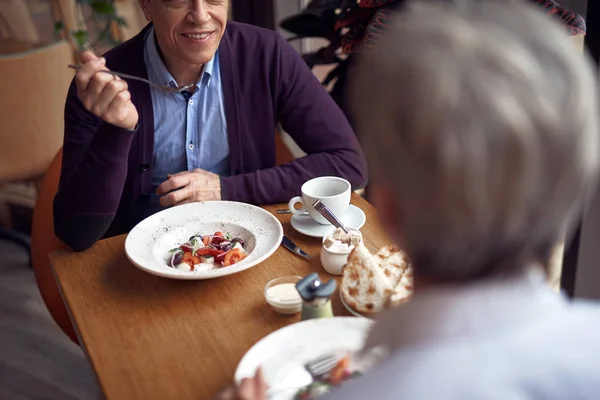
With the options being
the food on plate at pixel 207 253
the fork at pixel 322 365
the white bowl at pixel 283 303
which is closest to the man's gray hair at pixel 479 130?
the fork at pixel 322 365

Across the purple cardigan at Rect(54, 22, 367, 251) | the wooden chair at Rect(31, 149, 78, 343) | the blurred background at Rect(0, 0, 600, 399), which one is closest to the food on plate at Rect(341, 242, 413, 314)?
the purple cardigan at Rect(54, 22, 367, 251)

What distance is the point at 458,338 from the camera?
53 cm

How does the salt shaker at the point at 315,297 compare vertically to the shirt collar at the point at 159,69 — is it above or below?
below

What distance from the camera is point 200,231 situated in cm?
135

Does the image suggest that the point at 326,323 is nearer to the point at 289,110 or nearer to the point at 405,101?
the point at 405,101

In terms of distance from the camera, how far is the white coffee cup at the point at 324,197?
130cm

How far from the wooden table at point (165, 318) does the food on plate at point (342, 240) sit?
57 millimetres

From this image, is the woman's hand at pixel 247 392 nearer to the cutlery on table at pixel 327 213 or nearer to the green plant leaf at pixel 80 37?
the cutlery on table at pixel 327 213

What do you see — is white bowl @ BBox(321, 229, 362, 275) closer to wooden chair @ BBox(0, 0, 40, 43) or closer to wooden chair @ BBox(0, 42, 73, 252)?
wooden chair @ BBox(0, 42, 73, 252)

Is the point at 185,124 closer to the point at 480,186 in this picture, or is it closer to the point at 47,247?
the point at 47,247

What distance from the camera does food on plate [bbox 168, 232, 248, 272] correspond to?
1201 millimetres

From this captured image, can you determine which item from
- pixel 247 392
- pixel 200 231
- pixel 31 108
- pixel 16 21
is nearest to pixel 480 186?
pixel 247 392

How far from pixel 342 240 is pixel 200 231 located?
35 centimetres

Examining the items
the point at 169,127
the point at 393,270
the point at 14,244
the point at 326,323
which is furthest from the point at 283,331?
the point at 14,244
